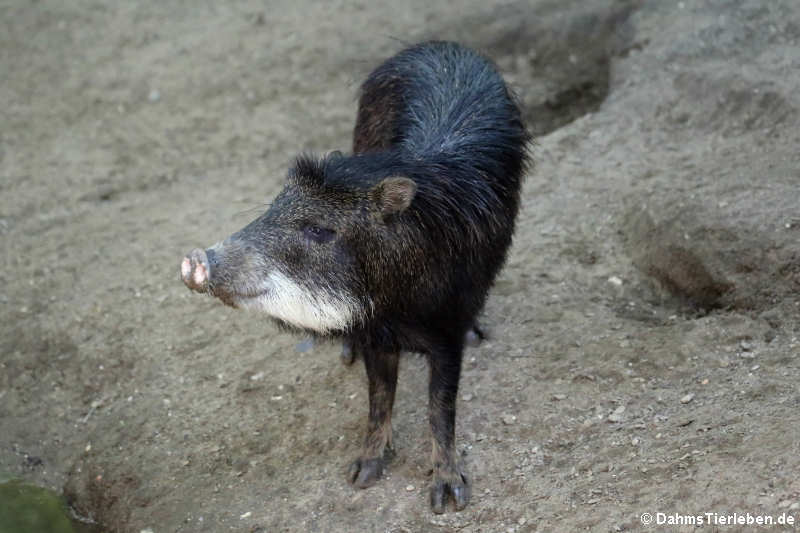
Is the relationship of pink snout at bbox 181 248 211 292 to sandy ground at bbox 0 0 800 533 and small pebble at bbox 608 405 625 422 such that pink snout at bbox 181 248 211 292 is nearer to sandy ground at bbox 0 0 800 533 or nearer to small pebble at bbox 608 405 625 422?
sandy ground at bbox 0 0 800 533

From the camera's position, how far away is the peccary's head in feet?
10.6

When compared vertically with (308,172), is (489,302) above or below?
below

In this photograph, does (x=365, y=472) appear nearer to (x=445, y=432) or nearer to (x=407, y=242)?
(x=445, y=432)

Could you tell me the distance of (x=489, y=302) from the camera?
4.84 metres

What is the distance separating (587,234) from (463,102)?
1.47 metres

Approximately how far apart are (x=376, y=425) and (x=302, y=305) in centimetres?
87

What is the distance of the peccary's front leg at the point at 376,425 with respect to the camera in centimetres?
386

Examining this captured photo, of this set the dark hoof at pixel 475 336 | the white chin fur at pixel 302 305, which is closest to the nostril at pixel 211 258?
the white chin fur at pixel 302 305

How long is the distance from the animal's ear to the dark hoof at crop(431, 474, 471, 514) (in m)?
1.10

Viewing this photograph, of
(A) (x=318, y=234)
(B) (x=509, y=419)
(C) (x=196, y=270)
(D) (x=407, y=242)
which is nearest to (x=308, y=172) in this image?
(A) (x=318, y=234)

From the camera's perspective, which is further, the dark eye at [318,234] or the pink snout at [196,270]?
the dark eye at [318,234]

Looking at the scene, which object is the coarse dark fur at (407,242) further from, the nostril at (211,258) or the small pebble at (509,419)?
the small pebble at (509,419)

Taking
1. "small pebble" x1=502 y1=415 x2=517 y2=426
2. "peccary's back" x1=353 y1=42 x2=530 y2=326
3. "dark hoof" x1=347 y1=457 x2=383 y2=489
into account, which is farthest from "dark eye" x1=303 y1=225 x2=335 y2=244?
"small pebble" x1=502 y1=415 x2=517 y2=426

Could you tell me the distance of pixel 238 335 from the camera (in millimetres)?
4926
